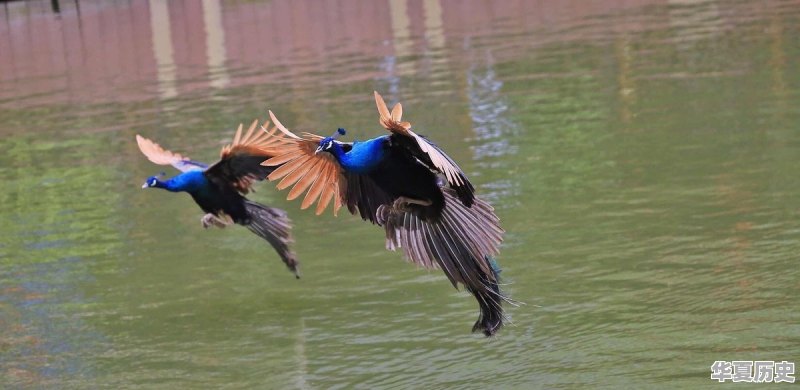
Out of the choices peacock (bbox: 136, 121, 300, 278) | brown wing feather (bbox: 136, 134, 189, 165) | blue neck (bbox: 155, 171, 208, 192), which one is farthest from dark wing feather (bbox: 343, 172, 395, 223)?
brown wing feather (bbox: 136, 134, 189, 165)

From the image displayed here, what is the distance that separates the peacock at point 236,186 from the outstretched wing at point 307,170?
151cm

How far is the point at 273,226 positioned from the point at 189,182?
60 cm

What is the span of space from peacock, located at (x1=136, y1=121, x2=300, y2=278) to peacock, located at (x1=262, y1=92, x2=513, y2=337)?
5.02 ft

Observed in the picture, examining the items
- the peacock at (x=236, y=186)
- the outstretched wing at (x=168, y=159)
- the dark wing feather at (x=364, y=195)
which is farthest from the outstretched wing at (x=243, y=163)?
the dark wing feather at (x=364, y=195)

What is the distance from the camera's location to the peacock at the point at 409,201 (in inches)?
227

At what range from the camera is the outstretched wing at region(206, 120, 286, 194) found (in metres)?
7.67

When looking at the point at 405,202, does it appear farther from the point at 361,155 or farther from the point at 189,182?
the point at 189,182

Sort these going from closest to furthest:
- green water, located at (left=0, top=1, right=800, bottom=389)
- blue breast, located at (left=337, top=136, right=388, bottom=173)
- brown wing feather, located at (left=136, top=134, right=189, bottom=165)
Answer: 1. blue breast, located at (left=337, top=136, right=388, bottom=173)
2. green water, located at (left=0, top=1, right=800, bottom=389)
3. brown wing feather, located at (left=136, top=134, right=189, bottom=165)

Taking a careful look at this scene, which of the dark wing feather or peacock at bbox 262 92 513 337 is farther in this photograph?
the dark wing feather

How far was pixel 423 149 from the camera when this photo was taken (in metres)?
5.06

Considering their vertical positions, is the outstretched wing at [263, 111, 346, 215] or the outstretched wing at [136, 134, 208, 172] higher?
the outstretched wing at [263, 111, 346, 215]

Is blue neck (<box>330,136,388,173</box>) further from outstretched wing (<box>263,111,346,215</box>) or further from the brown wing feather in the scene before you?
the brown wing feather

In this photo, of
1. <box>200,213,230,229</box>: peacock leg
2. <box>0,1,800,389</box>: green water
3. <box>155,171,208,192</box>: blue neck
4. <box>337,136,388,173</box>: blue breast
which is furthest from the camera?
<box>200,213,230,229</box>: peacock leg

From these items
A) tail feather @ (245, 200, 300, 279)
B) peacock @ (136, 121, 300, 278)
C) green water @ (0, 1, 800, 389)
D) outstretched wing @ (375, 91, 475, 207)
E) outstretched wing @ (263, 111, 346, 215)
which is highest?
outstretched wing @ (375, 91, 475, 207)
